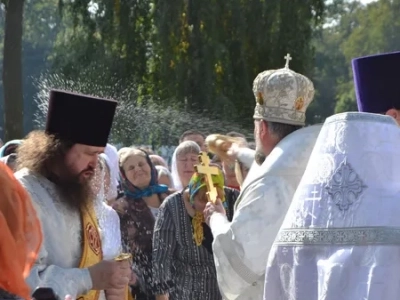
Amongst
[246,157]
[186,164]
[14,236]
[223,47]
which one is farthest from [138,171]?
[223,47]

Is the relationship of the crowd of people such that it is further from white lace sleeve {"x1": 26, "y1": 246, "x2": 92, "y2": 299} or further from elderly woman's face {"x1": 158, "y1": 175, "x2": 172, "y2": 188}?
elderly woman's face {"x1": 158, "y1": 175, "x2": 172, "y2": 188}

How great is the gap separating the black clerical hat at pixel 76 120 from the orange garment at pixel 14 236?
1.36 meters

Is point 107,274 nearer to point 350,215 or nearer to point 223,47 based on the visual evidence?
point 350,215

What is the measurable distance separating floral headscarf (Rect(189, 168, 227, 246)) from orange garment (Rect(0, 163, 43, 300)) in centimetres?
245

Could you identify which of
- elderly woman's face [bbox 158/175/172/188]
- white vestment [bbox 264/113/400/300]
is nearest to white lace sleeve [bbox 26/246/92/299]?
white vestment [bbox 264/113/400/300]

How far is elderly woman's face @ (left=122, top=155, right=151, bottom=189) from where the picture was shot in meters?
8.30

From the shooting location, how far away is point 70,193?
195 inches

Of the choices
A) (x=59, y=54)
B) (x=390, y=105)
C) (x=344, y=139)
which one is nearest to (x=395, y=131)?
(x=344, y=139)

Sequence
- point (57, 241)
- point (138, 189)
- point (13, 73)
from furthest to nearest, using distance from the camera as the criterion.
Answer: point (13, 73), point (138, 189), point (57, 241)

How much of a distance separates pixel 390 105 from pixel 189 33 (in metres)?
20.3

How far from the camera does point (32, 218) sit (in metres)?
3.67

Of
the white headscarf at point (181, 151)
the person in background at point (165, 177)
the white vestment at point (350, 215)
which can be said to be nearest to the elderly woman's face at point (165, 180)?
the person in background at point (165, 177)

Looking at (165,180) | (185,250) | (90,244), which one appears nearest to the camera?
(90,244)

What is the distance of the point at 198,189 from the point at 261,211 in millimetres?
1501
